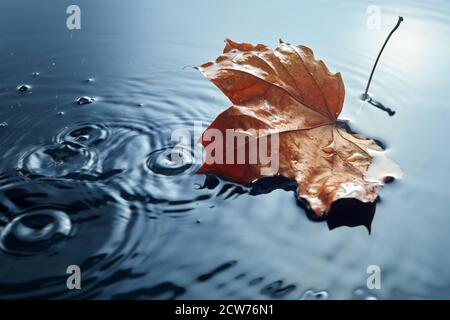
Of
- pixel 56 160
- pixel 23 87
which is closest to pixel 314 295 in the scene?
pixel 56 160

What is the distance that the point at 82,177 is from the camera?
1.32 metres

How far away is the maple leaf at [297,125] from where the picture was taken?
4.14 feet

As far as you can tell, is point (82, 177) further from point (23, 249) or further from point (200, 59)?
point (200, 59)

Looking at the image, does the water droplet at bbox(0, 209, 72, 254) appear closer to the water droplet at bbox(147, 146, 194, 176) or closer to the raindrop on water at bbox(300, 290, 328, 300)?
the water droplet at bbox(147, 146, 194, 176)

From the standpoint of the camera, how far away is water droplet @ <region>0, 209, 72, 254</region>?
109 centimetres

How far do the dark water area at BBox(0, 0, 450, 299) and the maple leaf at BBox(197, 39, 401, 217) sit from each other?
62 millimetres

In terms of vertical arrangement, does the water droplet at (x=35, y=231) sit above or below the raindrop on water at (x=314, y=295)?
above

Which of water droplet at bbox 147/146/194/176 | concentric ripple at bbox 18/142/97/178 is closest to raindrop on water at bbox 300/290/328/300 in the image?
water droplet at bbox 147/146/194/176

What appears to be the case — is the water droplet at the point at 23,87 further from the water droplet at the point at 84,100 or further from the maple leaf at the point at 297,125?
the maple leaf at the point at 297,125

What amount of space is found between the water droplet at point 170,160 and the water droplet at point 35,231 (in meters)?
0.29

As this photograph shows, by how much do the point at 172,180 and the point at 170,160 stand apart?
0.10 meters

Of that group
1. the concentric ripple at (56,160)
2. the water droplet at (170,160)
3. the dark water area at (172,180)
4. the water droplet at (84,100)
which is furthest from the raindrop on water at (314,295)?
the water droplet at (84,100)
